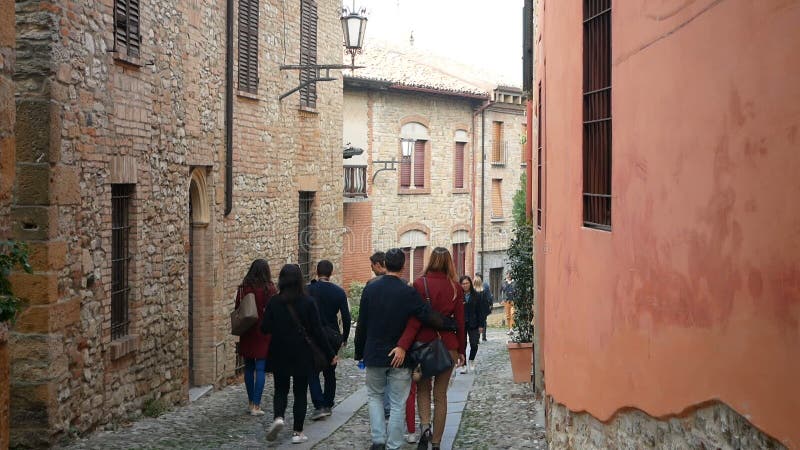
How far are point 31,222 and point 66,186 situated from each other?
509mm

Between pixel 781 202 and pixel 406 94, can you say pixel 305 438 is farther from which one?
pixel 406 94

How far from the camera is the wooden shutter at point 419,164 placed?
1200 inches

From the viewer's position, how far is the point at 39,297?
8320mm

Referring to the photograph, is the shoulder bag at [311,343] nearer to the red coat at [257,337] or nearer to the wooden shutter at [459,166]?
the red coat at [257,337]

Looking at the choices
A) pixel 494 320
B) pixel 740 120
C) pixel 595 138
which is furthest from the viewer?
pixel 494 320

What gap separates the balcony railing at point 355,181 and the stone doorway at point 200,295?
40.9 feet

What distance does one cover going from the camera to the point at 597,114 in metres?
6.86

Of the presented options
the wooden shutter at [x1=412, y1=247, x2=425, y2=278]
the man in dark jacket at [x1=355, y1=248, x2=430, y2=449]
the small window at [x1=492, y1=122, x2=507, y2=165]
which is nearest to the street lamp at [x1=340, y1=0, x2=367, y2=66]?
the man in dark jacket at [x1=355, y1=248, x2=430, y2=449]

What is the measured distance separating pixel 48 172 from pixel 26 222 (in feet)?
1.44

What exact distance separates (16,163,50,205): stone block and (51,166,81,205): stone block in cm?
9

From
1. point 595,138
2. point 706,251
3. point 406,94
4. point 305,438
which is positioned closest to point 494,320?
point 406,94

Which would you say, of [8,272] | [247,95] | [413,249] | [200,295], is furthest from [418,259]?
[8,272]

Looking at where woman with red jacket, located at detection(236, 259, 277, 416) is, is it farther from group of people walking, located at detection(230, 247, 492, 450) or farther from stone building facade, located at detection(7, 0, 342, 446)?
stone building facade, located at detection(7, 0, 342, 446)

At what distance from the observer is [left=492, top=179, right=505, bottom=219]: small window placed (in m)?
35.2
